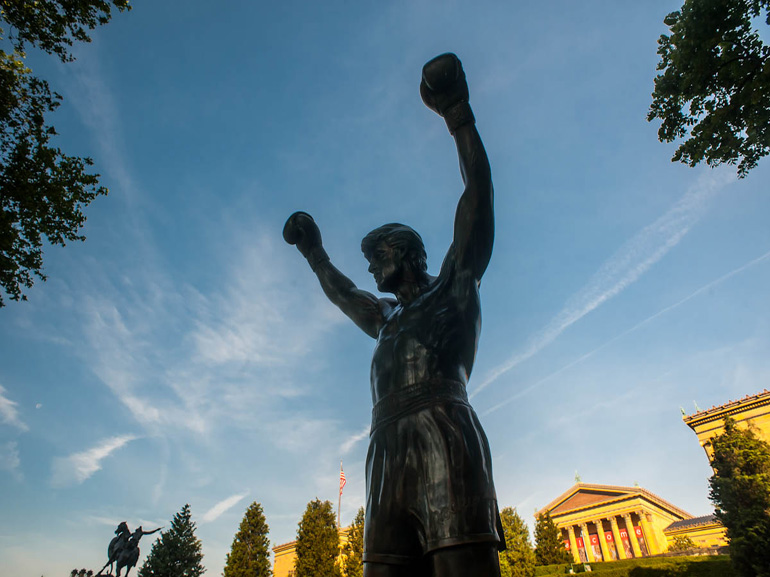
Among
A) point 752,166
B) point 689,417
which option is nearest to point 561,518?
point 689,417

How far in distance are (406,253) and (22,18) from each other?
11.0m

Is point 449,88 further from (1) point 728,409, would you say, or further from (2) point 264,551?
(1) point 728,409

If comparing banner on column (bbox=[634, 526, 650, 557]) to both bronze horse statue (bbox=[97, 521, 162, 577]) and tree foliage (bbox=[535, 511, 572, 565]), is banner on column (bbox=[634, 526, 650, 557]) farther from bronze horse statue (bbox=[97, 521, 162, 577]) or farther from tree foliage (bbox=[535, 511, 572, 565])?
bronze horse statue (bbox=[97, 521, 162, 577])

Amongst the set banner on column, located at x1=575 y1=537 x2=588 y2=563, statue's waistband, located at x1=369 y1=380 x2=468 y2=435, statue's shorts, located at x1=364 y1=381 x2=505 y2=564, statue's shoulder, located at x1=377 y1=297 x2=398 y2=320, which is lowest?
statue's shorts, located at x1=364 y1=381 x2=505 y2=564

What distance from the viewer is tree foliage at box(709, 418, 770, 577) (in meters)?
17.9

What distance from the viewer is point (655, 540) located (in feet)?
182

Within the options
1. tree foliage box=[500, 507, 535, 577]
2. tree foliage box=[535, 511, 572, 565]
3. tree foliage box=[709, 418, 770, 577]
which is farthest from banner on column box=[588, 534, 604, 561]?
tree foliage box=[709, 418, 770, 577]

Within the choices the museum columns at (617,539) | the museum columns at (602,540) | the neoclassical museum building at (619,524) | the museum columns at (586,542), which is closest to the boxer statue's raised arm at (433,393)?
the neoclassical museum building at (619,524)

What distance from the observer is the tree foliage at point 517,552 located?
30.7m

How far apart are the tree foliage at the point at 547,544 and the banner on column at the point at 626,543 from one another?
26.0 meters

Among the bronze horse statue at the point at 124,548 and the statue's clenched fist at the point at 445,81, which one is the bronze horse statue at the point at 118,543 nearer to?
the bronze horse statue at the point at 124,548

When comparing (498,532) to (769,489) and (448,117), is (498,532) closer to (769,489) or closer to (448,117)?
(448,117)

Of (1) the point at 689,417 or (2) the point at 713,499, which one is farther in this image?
(1) the point at 689,417

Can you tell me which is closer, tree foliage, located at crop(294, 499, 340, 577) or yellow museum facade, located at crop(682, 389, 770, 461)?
tree foliage, located at crop(294, 499, 340, 577)
